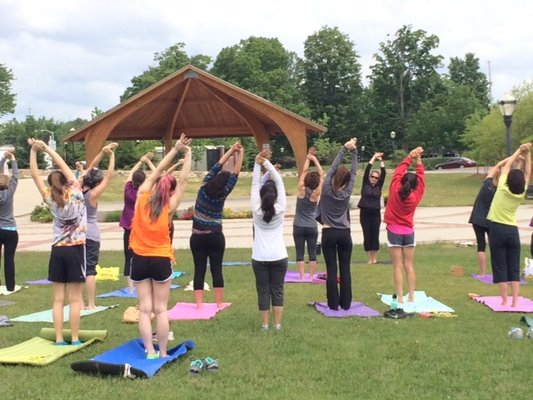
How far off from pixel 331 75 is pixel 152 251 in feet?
243

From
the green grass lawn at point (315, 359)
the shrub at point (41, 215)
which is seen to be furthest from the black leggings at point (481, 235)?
the shrub at point (41, 215)

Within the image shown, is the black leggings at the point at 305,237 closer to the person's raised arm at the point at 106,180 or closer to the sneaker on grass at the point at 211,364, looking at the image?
the person's raised arm at the point at 106,180

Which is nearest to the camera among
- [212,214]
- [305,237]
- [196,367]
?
[196,367]

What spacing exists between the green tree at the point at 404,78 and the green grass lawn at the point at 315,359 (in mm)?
70355

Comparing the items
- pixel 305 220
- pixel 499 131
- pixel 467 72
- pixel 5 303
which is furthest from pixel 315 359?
pixel 467 72

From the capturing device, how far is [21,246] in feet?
55.8

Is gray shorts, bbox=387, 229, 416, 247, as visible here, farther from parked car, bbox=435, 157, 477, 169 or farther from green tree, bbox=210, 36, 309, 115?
green tree, bbox=210, 36, 309, 115

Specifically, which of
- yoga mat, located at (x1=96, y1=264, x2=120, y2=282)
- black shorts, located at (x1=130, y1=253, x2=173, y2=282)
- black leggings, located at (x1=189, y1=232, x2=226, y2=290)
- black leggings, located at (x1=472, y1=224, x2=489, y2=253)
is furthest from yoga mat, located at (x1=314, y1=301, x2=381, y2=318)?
yoga mat, located at (x1=96, y1=264, x2=120, y2=282)

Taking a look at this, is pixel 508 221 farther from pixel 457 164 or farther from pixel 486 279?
pixel 457 164

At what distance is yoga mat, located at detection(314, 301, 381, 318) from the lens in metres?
7.39

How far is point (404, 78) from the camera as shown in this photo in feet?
254

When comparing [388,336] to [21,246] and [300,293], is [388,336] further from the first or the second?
[21,246]

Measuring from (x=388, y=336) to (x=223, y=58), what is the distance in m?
73.3

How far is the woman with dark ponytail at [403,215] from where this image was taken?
7766 mm
